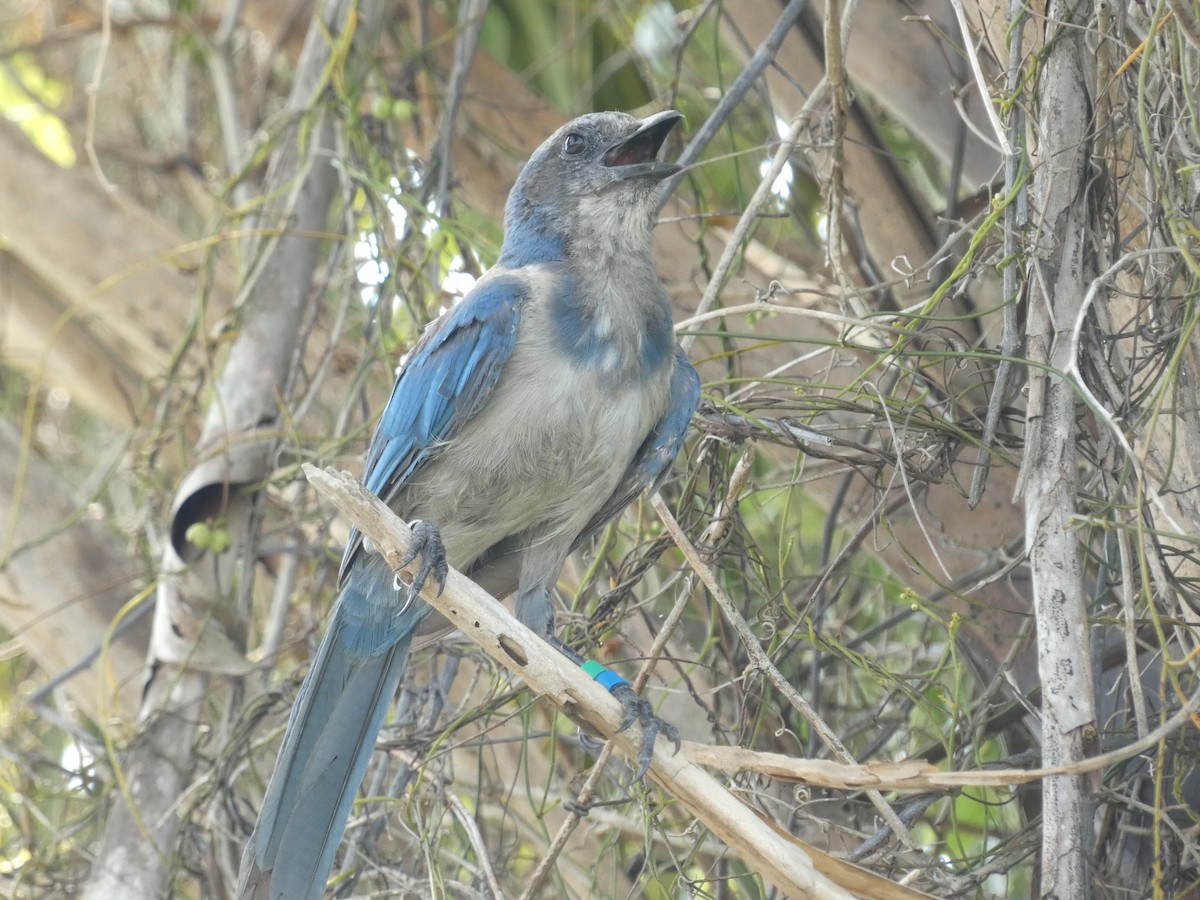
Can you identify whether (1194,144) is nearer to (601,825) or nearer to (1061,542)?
(1061,542)

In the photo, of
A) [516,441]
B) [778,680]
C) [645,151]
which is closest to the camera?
[778,680]

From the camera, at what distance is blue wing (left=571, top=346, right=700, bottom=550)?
317cm

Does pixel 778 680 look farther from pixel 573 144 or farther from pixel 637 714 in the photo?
pixel 573 144

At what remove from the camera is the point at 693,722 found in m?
3.82

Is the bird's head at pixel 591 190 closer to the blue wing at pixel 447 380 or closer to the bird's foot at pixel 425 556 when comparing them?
the blue wing at pixel 447 380

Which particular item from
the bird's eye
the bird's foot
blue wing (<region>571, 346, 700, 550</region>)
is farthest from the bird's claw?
the bird's eye

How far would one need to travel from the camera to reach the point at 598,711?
243cm

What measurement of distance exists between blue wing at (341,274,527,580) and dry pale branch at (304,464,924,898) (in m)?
0.61

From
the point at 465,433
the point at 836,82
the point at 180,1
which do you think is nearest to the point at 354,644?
the point at 465,433

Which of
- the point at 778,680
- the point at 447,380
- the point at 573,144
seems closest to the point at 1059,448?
the point at 778,680

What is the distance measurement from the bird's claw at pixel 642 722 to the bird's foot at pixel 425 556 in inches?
18.2

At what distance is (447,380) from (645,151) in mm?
Result: 887

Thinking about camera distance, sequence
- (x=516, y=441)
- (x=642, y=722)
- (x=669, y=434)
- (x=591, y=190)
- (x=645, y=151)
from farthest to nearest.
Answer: (x=645, y=151)
(x=591, y=190)
(x=669, y=434)
(x=516, y=441)
(x=642, y=722)

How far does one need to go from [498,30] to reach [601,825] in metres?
3.44
